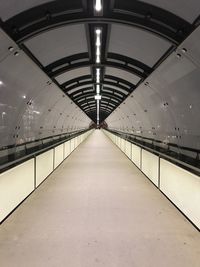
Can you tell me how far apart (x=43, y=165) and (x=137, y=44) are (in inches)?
143

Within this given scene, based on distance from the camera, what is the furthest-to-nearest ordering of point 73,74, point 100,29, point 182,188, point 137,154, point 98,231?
point 137,154 < point 73,74 < point 100,29 < point 182,188 < point 98,231

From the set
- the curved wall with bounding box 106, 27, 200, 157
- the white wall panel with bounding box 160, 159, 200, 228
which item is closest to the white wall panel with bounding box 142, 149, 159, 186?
the white wall panel with bounding box 160, 159, 200, 228

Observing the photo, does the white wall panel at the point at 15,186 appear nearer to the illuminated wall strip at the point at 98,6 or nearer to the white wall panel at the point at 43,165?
the white wall panel at the point at 43,165

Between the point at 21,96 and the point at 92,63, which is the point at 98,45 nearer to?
the point at 92,63

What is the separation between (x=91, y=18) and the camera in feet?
13.2

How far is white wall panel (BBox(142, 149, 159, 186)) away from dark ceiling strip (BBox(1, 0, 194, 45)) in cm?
305

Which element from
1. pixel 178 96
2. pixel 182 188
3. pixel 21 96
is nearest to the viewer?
pixel 182 188

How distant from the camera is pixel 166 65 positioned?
17.2 ft

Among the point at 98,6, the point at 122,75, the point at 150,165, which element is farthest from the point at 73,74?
the point at 98,6

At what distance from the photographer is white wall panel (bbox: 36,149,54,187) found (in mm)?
6300

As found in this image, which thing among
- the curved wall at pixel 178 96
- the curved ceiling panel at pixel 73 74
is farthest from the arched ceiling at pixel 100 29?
the curved ceiling panel at pixel 73 74

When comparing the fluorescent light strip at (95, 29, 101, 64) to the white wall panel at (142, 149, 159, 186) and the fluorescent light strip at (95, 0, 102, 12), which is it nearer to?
the fluorescent light strip at (95, 0, 102, 12)

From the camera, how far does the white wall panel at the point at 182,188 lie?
3892 millimetres

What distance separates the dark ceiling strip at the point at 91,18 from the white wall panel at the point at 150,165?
10.00 ft
